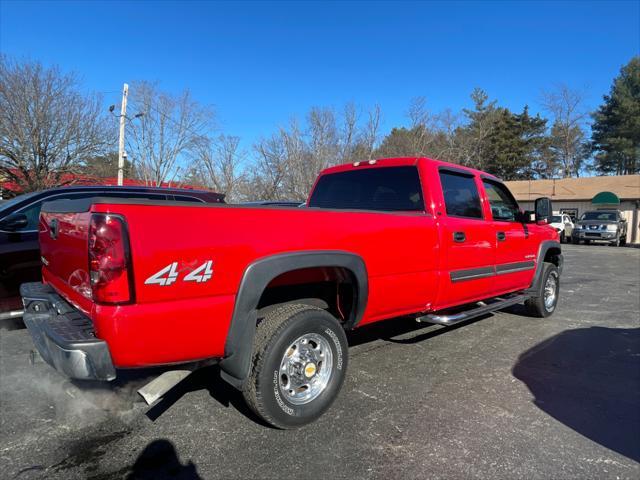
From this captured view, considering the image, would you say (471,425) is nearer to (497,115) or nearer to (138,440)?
(138,440)

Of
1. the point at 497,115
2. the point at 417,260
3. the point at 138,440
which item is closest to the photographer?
the point at 138,440

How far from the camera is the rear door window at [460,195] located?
4367 mm

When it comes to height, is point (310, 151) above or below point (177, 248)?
above

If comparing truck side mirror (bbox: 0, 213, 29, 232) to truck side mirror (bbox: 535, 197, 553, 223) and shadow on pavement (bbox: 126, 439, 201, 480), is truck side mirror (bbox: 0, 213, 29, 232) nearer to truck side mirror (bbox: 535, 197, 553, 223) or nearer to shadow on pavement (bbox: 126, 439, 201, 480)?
shadow on pavement (bbox: 126, 439, 201, 480)

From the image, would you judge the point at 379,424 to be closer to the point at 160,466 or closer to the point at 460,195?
the point at 160,466

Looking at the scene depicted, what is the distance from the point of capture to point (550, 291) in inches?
251

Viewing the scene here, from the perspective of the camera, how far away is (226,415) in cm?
322

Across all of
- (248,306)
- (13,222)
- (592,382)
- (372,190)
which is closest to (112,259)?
(248,306)

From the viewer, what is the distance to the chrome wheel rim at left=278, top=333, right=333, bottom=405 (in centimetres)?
301

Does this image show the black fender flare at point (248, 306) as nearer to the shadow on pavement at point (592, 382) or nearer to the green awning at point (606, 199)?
the shadow on pavement at point (592, 382)

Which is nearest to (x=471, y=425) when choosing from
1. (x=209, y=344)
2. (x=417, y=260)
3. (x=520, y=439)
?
(x=520, y=439)

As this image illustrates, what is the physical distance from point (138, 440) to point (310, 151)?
22088 millimetres

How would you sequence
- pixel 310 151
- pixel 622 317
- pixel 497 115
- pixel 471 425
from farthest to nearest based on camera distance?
pixel 497 115, pixel 310 151, pixel 622 317, pixel 471 425

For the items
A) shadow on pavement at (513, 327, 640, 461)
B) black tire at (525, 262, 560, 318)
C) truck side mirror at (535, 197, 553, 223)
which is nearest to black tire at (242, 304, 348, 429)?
shadow on pavement at (513, 327, 640, 461)
